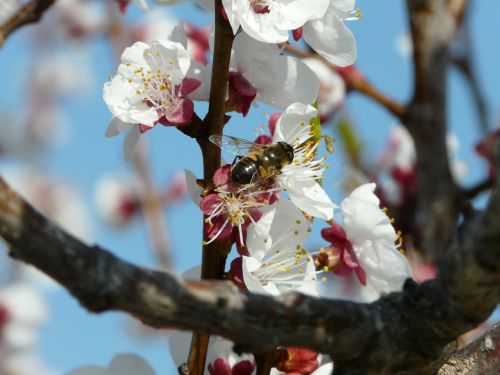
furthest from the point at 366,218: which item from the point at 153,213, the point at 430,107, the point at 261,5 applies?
the point at 153,213

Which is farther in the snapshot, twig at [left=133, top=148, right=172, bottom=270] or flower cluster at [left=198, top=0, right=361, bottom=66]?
twig at [left=133, top=148, right=172, bottom=270]

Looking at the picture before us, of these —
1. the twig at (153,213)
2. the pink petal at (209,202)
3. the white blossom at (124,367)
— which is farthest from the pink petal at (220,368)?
the twig at (153,213)

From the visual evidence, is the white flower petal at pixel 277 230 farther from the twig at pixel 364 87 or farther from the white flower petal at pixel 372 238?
the twig at pixel 364 87

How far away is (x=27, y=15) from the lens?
152 centimetres

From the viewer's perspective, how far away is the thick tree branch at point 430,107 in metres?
2.49

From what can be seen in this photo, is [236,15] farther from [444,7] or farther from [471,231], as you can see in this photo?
[444,7]

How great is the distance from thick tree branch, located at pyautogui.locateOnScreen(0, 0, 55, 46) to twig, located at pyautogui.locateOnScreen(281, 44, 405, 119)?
3.17ft

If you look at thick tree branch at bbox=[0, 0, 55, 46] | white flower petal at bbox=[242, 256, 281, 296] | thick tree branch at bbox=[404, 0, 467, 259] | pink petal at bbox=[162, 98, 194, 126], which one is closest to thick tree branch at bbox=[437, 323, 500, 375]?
white flower petal at bbox=[242, 256, 281, 296]

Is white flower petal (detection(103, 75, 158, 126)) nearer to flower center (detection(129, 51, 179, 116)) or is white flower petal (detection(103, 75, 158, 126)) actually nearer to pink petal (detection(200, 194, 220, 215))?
flower center (detection(129, 51, 179, 116))

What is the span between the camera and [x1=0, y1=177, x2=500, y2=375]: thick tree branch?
767mm

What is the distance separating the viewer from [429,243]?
8.07 feet

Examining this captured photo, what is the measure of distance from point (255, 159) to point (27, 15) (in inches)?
20.8

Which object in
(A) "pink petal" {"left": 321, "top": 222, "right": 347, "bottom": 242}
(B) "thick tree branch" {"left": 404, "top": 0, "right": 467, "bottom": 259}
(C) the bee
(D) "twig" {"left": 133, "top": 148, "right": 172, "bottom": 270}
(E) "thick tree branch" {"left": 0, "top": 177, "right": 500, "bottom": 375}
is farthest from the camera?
(D) "twig" {"left": 133, "top": 148, "right": 172, "bottom": 270}

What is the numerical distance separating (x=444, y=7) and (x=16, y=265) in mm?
2826
